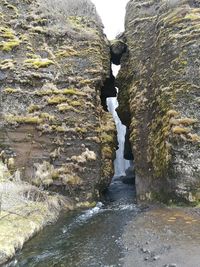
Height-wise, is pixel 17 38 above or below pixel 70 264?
above

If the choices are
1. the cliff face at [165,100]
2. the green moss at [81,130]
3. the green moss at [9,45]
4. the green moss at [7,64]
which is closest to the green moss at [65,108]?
the green moss at [81,130]

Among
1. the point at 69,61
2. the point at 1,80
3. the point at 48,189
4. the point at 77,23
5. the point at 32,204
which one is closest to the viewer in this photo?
the point at 32,204

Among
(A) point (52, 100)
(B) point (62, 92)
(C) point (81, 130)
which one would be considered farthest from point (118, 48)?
(C) point (81, 130)

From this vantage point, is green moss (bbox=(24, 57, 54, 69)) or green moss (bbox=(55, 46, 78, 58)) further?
green moss (bbox=(55, 46, 78, 58))

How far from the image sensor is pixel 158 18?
22203mm

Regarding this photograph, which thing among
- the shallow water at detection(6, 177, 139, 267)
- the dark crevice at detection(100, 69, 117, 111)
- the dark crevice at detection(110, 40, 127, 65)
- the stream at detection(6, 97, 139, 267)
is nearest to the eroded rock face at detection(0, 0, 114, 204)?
the dark crevice at detection(110, 40, 127, 65)

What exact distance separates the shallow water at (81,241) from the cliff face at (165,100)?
2.39 meters

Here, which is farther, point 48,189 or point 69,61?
point 69,61

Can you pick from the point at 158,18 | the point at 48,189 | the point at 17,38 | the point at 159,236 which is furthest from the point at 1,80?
the point at 159,236

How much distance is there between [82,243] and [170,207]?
5.11 metres

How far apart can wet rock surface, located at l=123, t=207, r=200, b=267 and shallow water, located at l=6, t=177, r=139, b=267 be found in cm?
37

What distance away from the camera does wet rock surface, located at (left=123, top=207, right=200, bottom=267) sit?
880 centimetres

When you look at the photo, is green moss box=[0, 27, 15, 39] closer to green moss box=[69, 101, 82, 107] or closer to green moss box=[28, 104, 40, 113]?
green moss box=[28, 104, 40, 113]

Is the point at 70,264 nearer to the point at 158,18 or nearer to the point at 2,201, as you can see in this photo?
the point at 2,201
